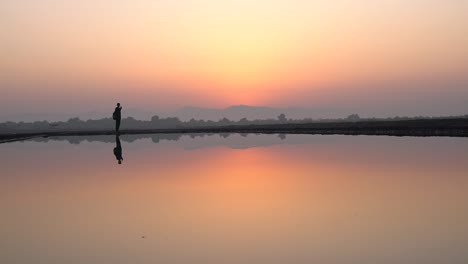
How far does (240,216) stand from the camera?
37.2 ft

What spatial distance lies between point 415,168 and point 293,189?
6.56m

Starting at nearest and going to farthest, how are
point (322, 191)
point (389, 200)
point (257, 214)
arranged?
1. point (257, 214)
2. point (389, 200)
3. point (322, 191)

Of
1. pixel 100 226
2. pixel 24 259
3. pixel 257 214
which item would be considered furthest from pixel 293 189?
pixel 24 259

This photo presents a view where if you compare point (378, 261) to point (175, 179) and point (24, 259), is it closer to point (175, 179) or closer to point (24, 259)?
point (24, 259)

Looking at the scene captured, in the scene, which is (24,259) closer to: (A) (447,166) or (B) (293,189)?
(B) (293,189)

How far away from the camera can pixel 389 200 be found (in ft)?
42.2

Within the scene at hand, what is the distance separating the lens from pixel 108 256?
27.9 feet

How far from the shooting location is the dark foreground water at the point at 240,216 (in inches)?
337

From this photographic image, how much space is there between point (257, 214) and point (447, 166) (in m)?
10.7

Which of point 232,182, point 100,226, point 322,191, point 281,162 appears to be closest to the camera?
point 100,226

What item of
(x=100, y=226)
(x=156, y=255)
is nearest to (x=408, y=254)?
(x=156, y=255)

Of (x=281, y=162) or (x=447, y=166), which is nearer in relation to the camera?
(x=447, y=166)

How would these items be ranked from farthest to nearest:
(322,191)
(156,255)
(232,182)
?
(232,182)
(322,191)
(156,255)

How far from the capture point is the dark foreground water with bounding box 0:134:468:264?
857 cm
